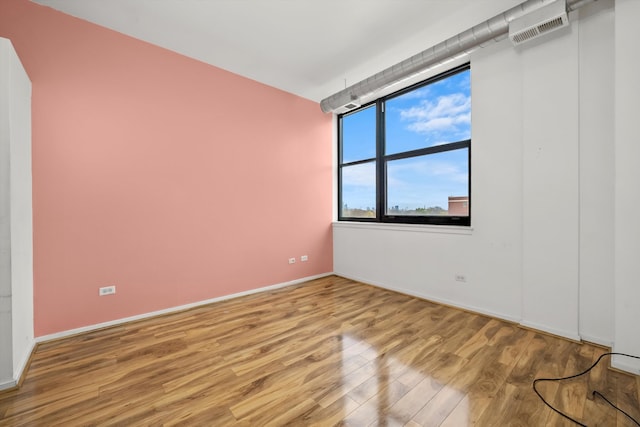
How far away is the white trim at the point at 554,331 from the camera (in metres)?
2.46

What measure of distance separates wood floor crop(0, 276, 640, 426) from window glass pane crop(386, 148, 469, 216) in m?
1.49

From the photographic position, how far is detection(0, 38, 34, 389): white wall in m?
1.84

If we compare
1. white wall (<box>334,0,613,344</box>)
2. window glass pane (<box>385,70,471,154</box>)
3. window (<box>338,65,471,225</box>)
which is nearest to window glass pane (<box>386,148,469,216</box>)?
window (<box>338,65,471,225</box>)

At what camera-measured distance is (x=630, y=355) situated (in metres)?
1.98

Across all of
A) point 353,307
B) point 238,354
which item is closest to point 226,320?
point 238,354

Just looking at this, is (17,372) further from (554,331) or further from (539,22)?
(539,22)

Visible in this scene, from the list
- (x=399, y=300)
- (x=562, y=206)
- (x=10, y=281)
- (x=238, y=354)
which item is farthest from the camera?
(x=399, y=300)

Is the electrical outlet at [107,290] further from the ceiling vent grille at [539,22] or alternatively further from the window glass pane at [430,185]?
the ceiling vent grille at [539,22]

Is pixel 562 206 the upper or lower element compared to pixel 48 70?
lower

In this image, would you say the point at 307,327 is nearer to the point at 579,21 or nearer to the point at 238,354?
the point at 238,354

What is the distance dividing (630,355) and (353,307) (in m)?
2.40

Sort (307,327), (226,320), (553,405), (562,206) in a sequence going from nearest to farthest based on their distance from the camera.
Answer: (553,405)
(562,206)
(307,327)
(226,320)

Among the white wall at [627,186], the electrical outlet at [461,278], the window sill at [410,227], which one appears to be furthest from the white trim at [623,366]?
the window sill at [410,227]

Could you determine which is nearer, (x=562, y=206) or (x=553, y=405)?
(x=553, y=405)
